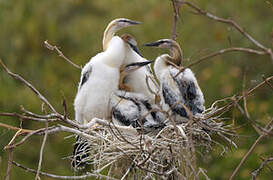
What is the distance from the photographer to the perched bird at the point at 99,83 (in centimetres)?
364

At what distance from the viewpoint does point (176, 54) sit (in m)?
3.56

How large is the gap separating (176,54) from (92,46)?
7203 millimetres

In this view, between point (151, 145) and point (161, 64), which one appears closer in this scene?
point (151, 145)

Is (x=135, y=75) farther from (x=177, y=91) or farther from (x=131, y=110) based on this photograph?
(x=177, y=91)

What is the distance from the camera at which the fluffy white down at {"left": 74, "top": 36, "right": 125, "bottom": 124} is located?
3.64m

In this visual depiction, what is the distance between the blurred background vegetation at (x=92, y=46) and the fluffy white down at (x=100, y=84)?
4618mm

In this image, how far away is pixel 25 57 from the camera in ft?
35.8

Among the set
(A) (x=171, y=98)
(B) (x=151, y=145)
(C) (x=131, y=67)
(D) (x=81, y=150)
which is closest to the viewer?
(B) (x=151, y=145)

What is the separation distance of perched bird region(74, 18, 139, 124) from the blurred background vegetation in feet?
15.1

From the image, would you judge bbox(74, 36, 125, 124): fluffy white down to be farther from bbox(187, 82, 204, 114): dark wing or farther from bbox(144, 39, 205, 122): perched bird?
bbox(187, 82, 204, 114): dark wing

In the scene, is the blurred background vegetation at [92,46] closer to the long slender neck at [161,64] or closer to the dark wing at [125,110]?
the dark wing at [125,110]

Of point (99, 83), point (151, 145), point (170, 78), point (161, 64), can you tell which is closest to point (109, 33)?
point (99, 83)

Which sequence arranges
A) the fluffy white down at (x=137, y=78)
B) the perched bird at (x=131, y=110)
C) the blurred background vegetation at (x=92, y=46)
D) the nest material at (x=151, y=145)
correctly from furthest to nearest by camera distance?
the blurred background vegetation at (x=92, y=46) → the fluffy white down at (x=137, y=78) → the perched bird at (x=131, y=110) → the nest material at (x=151, y=145)

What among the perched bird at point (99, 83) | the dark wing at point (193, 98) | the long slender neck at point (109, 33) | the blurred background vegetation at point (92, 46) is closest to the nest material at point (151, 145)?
the dark wing at point (193, 98)
